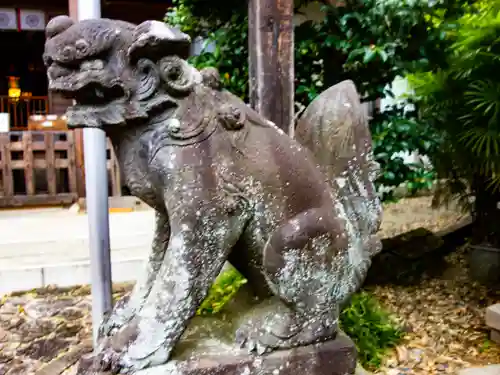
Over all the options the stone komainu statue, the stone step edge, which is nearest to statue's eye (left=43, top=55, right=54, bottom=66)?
the stone komainu statue

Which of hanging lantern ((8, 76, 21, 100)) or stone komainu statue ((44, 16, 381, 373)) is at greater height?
hanging lantern ((8, 76, 21, 100))

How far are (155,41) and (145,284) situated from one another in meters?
0.67

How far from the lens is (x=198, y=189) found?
1.20 m

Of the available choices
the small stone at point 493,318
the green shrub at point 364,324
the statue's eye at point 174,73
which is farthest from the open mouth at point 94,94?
the small stone at point 493,318

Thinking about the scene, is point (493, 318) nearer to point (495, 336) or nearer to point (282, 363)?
point (495, 336)

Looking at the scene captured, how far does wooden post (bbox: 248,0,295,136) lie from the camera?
6.47 ft

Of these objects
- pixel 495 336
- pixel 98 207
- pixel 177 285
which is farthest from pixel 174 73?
pixel 495 336

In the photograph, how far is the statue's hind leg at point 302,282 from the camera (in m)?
1.28

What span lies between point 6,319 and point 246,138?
2.37m

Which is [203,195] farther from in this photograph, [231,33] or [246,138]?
[231,33]

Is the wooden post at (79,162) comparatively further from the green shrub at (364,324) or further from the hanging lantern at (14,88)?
the green shrub at (364,324)

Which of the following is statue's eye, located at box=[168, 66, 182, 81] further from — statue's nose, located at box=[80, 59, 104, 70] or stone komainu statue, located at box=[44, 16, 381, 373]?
statue's nose, located at box=[80, 59, 104, 70]

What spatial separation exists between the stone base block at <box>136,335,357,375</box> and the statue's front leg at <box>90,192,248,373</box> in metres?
0.05

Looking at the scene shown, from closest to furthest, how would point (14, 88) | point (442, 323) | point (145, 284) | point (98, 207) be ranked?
point (145, 284), point (98, 207), point (442, 323), point (14, 88)
